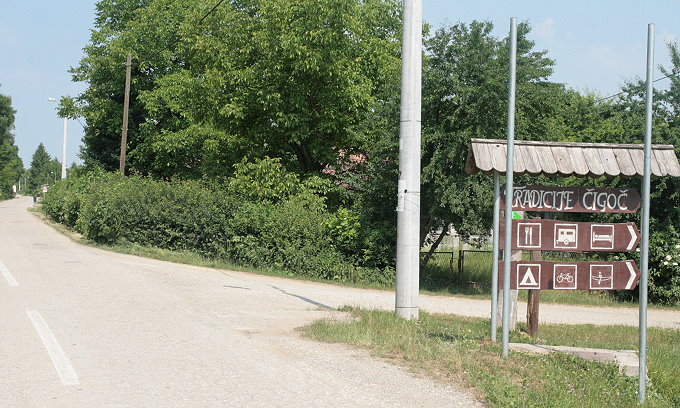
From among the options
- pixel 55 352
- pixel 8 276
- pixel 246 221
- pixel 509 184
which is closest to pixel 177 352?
pixel 55 352

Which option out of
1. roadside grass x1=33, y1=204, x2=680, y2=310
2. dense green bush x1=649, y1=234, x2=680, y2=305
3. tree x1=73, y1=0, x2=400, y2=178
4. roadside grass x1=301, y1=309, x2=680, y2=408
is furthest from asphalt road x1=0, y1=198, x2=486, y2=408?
tree x1=73, y1=0, x2=400, y2=178

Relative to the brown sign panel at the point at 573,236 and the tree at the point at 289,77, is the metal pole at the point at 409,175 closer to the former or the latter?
the brown sign panel at the point at 573,236

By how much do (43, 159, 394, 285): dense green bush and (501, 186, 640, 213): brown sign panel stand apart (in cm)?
1091

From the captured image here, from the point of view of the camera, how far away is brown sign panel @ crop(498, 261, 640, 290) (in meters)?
8.74

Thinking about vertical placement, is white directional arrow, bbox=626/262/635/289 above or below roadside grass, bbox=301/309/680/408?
above

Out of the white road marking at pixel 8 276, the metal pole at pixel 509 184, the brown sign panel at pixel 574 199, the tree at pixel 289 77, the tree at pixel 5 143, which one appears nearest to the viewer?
the metal pole at pixel 509 184

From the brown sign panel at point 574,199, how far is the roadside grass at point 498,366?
6.20ft

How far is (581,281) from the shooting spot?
880 cm

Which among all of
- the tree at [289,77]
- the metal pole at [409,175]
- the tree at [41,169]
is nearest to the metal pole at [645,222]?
the metal pole at [409,175]

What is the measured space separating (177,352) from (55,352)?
1.42 meters

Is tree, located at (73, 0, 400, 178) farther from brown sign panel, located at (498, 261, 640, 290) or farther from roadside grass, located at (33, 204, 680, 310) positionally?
brown sign panel, located at (498, 261, 640, 290)

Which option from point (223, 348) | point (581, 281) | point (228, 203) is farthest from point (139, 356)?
Answer: point (228, 203)

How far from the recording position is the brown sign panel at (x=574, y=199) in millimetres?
8812

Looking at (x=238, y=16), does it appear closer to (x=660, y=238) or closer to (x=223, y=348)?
(x=660, y=238)
